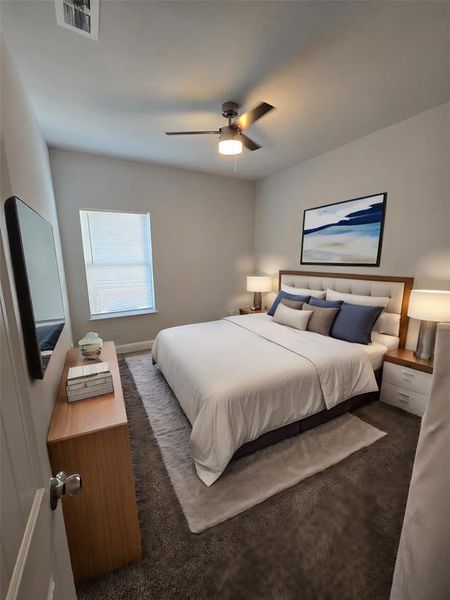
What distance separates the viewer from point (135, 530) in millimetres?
1224

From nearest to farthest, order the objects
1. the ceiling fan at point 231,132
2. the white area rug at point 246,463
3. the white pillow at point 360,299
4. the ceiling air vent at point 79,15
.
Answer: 1. the ceiling air vent at point 79,15
2. the white area rug at point 246,463
3. the ceiling fan at point 231,132
4. the white pillow at point 360,299

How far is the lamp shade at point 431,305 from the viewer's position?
206cm

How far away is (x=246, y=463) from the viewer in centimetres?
181

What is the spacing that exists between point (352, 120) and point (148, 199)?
2678mm

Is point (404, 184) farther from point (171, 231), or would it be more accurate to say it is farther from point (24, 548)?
point (24, 548)

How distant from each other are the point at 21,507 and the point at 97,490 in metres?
0.83

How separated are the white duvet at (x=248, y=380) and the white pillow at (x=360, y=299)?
23.0 inches

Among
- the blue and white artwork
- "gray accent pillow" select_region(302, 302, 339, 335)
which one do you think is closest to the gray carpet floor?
"gray accent pillow" select_region(302, 302, 339, 335)

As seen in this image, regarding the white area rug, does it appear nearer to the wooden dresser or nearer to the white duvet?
the white duvet

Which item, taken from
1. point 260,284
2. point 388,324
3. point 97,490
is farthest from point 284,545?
point 260,284

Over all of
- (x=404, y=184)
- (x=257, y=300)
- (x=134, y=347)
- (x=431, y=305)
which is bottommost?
(x=134, y=347)

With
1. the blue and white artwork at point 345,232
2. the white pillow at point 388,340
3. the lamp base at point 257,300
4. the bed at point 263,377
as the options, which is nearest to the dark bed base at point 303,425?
the bed at point 263,377

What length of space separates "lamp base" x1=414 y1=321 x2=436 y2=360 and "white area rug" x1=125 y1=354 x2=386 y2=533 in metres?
0.83

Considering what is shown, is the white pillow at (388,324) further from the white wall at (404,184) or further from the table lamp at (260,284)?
the table lamp at (260,284)
